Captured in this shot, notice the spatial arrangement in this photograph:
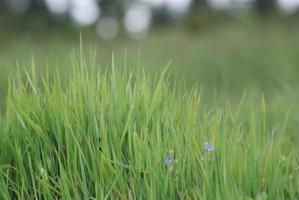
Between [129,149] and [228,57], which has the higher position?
[129,149]

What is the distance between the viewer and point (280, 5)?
1570cm

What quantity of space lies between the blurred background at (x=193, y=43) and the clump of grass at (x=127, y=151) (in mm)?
188

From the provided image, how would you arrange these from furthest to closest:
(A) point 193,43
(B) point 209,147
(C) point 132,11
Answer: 1. (C) point 132,11
2. (A) point 193,43
3. (B) point 209,147

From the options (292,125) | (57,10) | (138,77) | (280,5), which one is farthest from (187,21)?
(138,77)

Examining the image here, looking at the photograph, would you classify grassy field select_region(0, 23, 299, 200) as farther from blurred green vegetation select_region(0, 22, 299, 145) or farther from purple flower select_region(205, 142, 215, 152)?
blurred green vegetation select_region(0, 22, 299, 145)

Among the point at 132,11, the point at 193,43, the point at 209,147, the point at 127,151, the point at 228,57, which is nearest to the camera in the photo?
the point at 209,147

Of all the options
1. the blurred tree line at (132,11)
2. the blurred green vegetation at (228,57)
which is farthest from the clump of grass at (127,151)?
the blurred tree line at (132,11)

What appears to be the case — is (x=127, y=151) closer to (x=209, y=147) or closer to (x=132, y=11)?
(x=209, y=147)

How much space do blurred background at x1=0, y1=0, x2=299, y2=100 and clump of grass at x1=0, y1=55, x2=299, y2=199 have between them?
188 millimetres

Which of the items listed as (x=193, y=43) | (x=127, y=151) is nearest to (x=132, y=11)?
(x=193, y=43)

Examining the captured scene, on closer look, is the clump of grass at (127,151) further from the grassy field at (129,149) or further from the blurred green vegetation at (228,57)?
the blurred green vegetation at (228,57)

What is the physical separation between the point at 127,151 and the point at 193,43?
27.0 ft

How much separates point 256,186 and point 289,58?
20.8ft

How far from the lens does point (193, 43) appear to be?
10469mm
